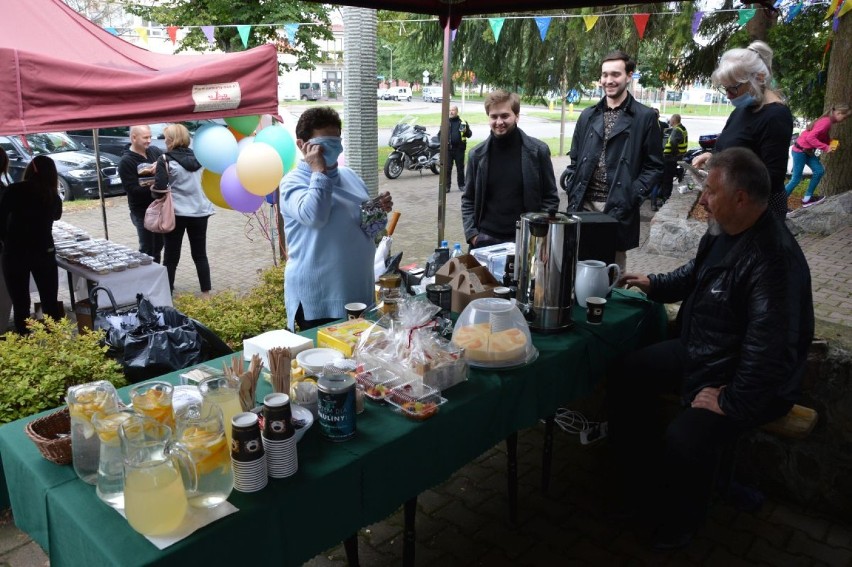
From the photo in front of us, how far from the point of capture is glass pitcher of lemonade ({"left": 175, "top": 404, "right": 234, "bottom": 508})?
4.95 ft

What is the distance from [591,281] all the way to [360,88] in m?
4.91

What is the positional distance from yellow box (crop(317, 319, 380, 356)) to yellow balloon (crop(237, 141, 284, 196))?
98.2 inches

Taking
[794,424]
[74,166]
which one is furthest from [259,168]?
[74,166]

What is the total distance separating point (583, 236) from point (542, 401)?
1069 mm

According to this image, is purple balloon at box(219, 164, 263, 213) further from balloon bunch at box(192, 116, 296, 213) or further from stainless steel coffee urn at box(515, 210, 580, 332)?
stainless steel coffee urn at box(515, 210, 580, 332)

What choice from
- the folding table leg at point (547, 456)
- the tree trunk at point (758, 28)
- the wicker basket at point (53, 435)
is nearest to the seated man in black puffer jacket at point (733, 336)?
the folding table leg at point (547, 456)

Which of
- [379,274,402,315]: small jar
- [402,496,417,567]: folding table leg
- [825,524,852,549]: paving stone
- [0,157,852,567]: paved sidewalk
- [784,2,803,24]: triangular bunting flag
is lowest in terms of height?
[0,157,852,567]: paved sidewalk

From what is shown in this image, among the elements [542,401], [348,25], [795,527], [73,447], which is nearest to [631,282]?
[542,401]

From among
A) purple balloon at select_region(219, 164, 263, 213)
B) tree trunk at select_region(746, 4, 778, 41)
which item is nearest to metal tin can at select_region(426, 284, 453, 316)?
purple balloon at select_region(219, 164, 263, 213)

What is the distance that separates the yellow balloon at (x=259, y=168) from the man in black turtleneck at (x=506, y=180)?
1.57 metres

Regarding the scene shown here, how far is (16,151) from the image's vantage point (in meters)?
10.3

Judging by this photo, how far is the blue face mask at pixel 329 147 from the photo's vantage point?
2887 millimetres

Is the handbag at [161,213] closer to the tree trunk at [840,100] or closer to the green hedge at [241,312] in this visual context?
the green hedge at [241,312]

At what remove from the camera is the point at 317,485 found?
1.65m
